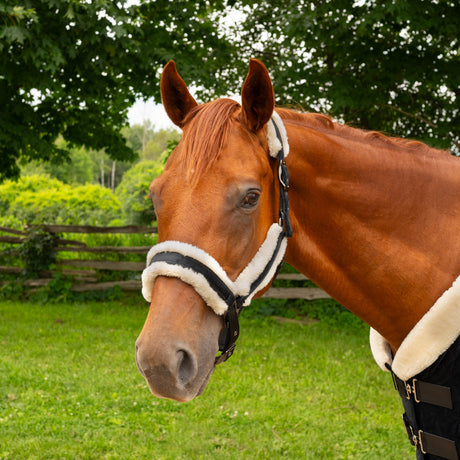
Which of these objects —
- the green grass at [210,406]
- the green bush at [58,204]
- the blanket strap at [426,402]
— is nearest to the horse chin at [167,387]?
the blanket strap at [426,402]

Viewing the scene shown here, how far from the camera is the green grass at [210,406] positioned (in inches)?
163

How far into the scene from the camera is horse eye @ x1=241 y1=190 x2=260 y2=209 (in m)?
1.62

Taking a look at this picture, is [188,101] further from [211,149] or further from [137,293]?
[137,293]

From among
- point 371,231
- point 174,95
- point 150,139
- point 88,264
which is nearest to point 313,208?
point 371,231

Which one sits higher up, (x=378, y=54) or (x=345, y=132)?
(x=378, y=54)

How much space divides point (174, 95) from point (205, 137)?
0.38 meters

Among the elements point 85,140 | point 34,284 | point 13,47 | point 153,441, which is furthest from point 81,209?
point 153,441

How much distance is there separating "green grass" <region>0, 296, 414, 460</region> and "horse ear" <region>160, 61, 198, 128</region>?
317cm

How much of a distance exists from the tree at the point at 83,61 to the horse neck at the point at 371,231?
16.3ft

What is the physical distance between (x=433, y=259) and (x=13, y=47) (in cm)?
714

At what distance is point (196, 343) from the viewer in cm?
148

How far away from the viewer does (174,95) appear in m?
1.94

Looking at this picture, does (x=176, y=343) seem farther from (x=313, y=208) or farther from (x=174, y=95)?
(x=174, y=95)

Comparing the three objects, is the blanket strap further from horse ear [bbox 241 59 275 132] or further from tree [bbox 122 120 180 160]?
tree [bbox 122 120 180 160]
